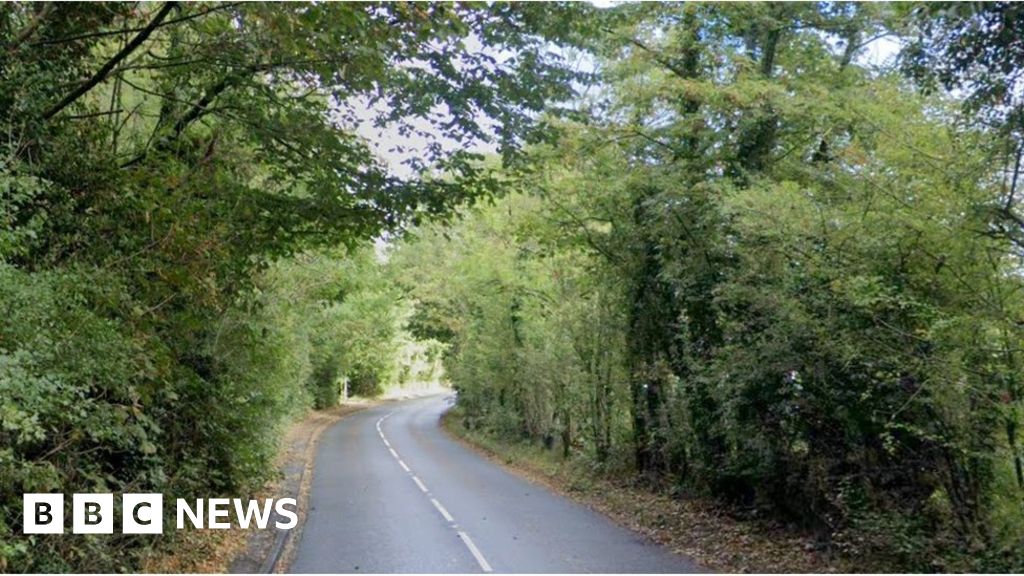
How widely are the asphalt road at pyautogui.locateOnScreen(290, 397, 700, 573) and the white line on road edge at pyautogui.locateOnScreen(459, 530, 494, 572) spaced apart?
0.04 ft

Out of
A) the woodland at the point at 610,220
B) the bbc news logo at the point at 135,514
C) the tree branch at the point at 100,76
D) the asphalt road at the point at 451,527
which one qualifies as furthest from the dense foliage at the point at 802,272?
the bbc news logo at the point at 135,514

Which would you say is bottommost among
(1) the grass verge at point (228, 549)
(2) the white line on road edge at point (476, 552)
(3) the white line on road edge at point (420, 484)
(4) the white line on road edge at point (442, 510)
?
(3) the white line on road edge at point (420, 484)

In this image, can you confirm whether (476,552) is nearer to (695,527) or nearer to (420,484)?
(695,527)

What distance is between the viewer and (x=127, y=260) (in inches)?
260

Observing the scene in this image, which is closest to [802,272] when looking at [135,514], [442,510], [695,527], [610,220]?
[695,527]

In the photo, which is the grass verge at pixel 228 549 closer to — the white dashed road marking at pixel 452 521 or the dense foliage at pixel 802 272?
the white dashed road marking at pixel 452 521

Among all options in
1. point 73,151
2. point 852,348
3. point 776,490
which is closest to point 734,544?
point 776,490

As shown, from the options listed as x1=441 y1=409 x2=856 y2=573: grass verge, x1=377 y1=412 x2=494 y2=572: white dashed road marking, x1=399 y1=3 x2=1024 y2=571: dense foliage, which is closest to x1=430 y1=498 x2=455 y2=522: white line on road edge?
x1=377 y1=412 x2=494 y2=572: white dashed road marking

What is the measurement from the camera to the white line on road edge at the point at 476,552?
9.60 meters

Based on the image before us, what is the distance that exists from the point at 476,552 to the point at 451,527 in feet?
6.51

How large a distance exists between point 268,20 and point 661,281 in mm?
8766

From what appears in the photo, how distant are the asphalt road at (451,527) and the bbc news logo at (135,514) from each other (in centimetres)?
95

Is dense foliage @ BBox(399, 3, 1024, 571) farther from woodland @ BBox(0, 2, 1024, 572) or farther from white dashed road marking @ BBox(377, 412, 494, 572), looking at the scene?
white dashed road marking @ BBox(377, 412, 494, 572)

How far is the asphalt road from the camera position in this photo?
388 inches
